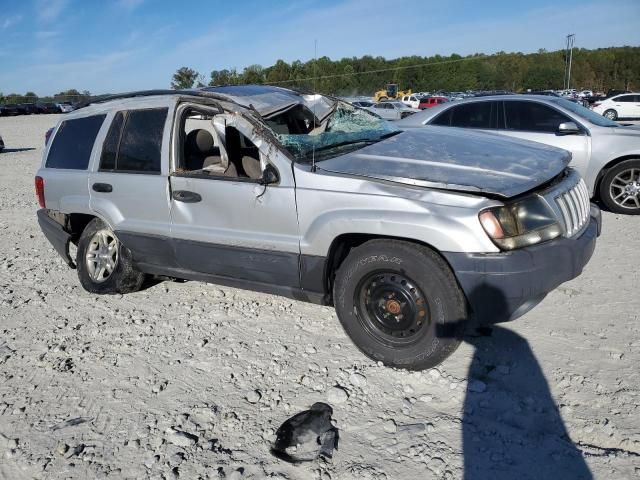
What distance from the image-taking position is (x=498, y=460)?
254cm

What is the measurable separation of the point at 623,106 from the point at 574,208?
28887 millimetres

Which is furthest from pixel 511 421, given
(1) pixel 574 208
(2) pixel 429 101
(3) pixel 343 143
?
(2) pixel 429 101

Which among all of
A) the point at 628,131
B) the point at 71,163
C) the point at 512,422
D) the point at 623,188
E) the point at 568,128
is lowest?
the point at 512,422

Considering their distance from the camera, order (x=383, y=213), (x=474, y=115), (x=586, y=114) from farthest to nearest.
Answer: (x=474, y=115) < (x=586, y=114) < (x=383, y=213)

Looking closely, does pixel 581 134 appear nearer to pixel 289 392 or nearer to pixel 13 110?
pixel 289 392

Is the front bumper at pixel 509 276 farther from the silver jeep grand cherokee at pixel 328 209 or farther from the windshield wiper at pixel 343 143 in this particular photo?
the windshield wiper at pixel 343 143

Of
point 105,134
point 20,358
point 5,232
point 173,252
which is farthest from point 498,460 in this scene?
point 5,232

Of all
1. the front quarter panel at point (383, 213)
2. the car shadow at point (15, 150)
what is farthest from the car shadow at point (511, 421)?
the car shadow at point (15, 150)

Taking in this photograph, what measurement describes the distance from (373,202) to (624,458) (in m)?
1.83

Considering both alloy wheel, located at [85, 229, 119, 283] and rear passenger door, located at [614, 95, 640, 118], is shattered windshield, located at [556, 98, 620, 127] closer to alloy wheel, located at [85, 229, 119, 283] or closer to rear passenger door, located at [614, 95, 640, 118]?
alloy wheel, located at [85, 229, 119, 283]

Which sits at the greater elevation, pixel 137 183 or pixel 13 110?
pixel 13 110

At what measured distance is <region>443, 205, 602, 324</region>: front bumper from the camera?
2.95 meters

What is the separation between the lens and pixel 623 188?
6.87m

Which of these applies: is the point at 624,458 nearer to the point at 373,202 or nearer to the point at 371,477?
the point at 371,477
